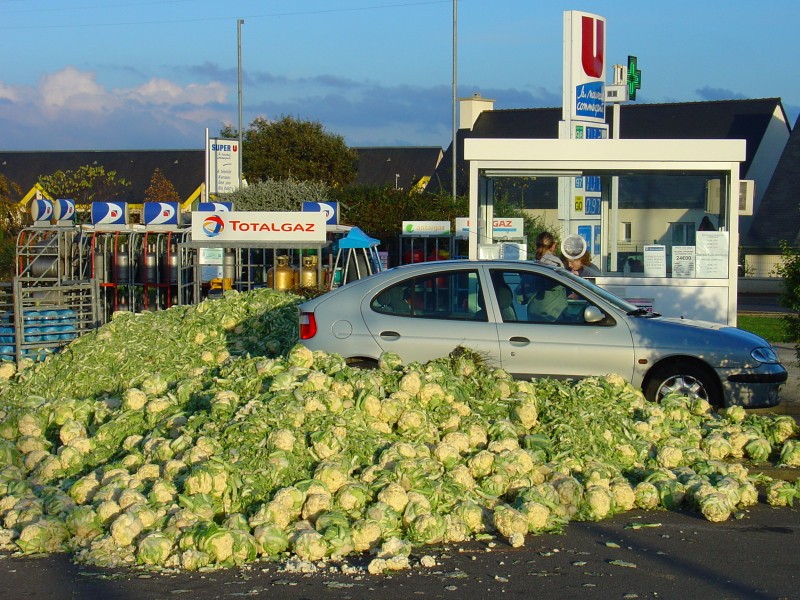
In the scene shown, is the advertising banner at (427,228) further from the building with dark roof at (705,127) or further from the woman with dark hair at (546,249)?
the building with dark roof at (705,127)

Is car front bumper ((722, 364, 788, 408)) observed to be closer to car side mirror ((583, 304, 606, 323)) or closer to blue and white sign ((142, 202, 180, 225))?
car side mirror ((583, 304, 606, 323))

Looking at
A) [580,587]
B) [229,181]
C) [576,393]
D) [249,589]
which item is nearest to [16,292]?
[576,393]

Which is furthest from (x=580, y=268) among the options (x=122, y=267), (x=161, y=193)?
(x=161, y=193)

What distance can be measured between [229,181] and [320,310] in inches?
1263

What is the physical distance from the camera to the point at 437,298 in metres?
10.5

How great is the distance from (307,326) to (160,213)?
15.1 metres

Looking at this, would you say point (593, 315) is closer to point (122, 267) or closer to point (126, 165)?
point (122, 267)

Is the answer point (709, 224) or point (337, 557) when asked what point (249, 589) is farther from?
point (709, 224)

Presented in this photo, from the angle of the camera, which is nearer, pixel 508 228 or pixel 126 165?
pixel 508 228

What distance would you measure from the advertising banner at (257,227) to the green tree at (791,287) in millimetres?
9543

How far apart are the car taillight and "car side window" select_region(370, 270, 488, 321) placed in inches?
24.1

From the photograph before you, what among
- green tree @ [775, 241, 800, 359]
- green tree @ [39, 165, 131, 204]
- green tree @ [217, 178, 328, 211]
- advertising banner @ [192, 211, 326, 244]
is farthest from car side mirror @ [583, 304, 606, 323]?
green tree @ [39, 165, 131, 204]

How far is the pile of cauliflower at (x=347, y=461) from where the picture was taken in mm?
6586

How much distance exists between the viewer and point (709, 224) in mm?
14969
